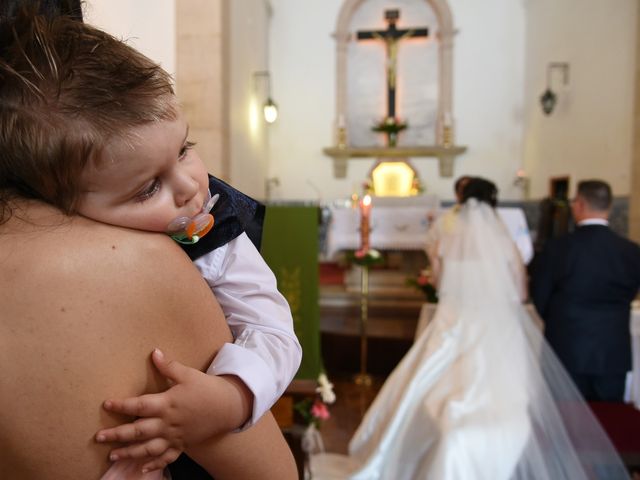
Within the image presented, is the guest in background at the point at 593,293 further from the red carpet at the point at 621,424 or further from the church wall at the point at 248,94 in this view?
the church wall at the point at 248,94

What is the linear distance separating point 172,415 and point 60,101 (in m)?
0.36

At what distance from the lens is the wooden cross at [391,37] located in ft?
32.1

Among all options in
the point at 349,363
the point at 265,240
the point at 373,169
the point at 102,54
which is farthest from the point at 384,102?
the point at 102,54

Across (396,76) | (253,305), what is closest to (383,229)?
(396,76)

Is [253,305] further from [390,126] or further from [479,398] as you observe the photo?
[390,126]

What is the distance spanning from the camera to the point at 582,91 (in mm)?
7199

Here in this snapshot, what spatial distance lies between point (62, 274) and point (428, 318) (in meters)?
3.69

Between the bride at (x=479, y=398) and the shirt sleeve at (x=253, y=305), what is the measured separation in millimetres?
2224

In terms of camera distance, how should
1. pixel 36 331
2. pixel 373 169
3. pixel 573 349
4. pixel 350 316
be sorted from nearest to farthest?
pixel 36 331 < pixel 573 349 < pixel 350 316 < pixel 373 169

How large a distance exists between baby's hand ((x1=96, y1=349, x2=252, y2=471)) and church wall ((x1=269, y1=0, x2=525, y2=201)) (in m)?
9.36

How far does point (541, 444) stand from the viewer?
2.64 meters

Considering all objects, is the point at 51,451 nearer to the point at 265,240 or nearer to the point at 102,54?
the point at 102,54

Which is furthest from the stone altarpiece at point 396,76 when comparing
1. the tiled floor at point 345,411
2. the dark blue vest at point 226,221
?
the dark blue vest at point 226,221

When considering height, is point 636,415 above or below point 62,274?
below
